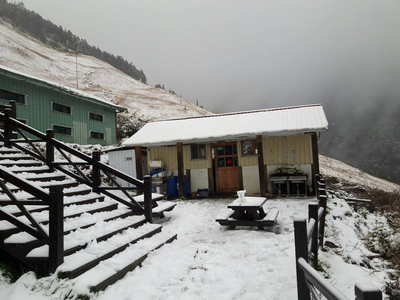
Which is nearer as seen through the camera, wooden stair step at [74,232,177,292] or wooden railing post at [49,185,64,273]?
wooden stair step at [74,232,177,292]

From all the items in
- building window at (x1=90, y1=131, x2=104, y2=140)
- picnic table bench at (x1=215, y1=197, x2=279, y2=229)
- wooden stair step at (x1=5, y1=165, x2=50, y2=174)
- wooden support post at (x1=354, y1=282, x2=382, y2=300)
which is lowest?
picnic table bench at (x1=215, y1=197, x2=279, y2=229)

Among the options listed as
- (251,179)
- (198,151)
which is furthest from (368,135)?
(198,151)

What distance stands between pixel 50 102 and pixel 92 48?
2528 inches

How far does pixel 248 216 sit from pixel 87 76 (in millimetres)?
50898

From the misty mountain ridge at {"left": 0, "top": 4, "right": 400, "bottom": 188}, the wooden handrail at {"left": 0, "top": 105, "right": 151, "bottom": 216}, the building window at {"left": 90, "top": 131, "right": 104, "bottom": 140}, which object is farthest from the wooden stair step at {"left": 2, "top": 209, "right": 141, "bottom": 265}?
the misty mountain ridge at {"left": 0, "top": 4, "right": 400, "bottom": 188}

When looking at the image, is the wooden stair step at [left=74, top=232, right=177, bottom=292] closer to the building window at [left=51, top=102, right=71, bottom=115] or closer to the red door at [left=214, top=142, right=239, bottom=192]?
the red door at [left=214, top=142, right=239, bottom=192]

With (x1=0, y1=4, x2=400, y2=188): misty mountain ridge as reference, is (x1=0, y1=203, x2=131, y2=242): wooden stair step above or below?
below

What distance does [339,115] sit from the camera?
342 ft

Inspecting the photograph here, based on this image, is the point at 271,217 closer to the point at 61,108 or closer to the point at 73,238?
the point at 73,238

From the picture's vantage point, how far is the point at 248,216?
21.3ft

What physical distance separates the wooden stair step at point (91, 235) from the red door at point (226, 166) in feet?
22.1

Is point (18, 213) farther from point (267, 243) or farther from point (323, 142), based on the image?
point (323, 142)

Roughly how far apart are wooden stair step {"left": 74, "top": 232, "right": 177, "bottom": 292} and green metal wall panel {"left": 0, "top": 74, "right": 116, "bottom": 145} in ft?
43.9

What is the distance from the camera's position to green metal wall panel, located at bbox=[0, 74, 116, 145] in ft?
45.8
